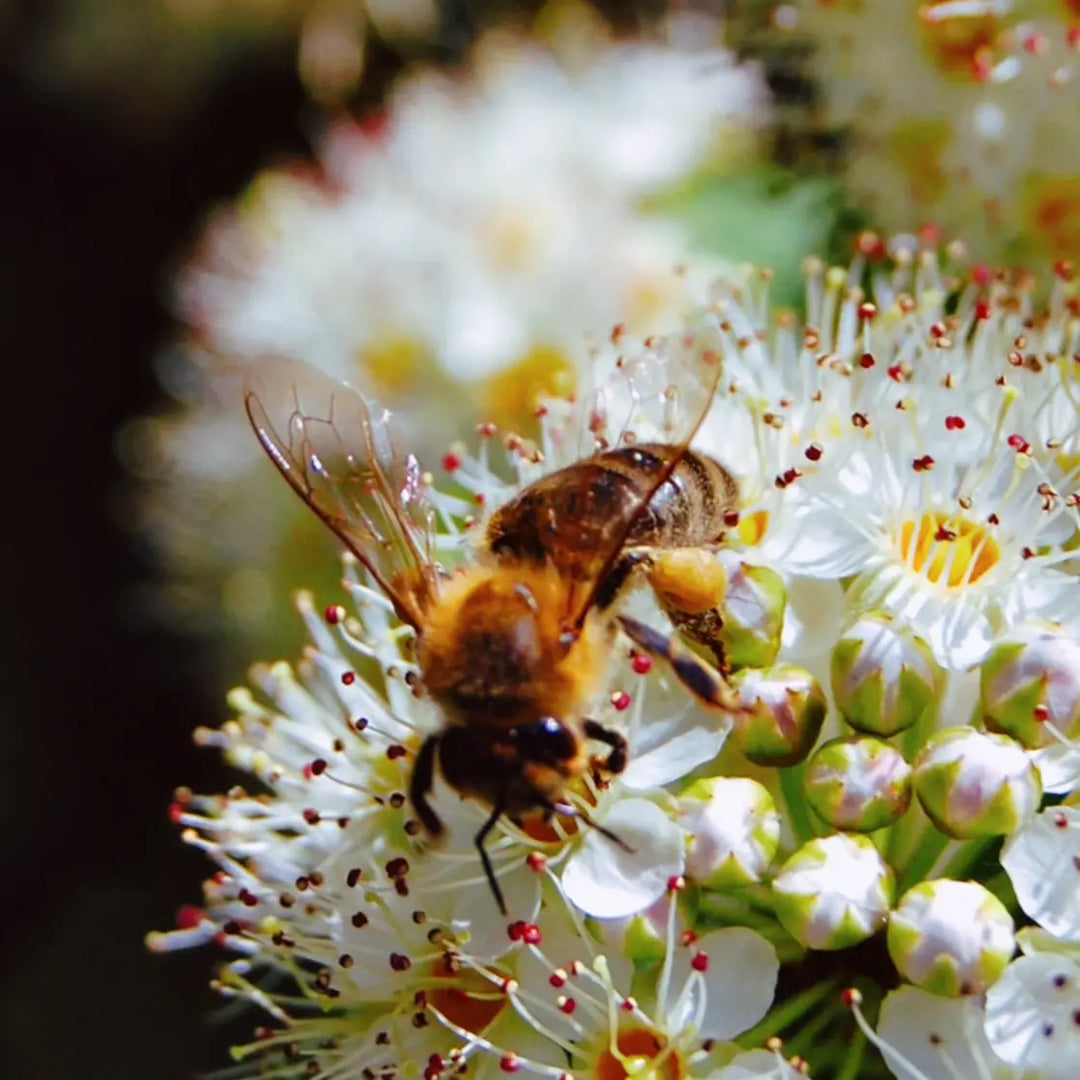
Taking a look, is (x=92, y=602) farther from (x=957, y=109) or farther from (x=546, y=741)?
(x=546, y=741)

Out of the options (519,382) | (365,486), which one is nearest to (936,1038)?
(365,486)

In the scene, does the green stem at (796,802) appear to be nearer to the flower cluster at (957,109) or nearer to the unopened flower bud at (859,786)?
the unopened flower bud at (859,786)

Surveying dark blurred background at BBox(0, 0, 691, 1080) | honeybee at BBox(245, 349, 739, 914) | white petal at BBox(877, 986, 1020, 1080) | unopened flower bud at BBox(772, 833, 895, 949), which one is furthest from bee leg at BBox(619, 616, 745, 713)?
dark blurred background at BBox(0, 0, 691, 1080)

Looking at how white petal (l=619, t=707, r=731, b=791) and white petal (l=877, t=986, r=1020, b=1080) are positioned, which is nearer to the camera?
white petal (l=877, t=986, r=1020, b=1080)

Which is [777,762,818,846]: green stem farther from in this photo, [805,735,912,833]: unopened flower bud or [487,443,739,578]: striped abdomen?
[487,443,739,578]: striped abdomen

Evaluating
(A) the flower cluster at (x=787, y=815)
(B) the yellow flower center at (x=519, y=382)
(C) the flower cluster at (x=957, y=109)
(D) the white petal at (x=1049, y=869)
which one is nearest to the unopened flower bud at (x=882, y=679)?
(A) the flower cluster at (x=787, y=815)
